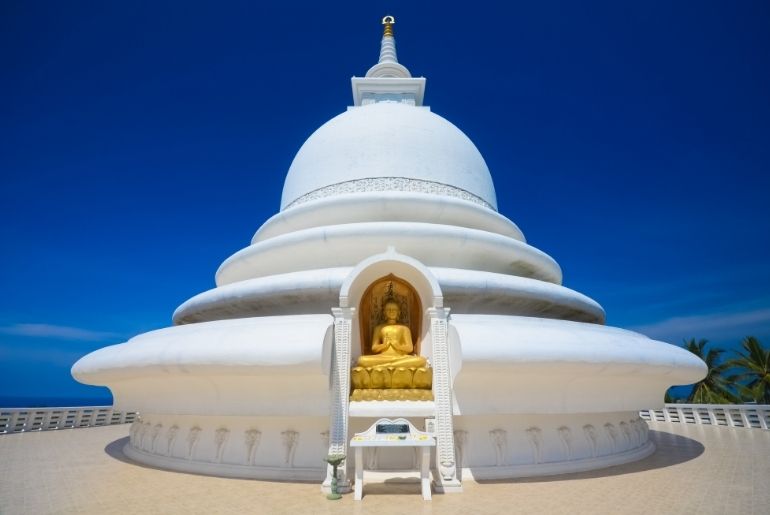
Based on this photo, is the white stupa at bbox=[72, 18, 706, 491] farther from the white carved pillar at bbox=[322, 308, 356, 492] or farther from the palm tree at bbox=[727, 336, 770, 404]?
the palm tree at bbox=[727, 336, 770, 404]

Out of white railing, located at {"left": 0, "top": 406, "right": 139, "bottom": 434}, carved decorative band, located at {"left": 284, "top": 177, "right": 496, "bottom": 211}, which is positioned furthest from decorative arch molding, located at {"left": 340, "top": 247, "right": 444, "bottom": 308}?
white railing, located at {"left": 0, "top": 406, "right": 139, "bottom": 434}

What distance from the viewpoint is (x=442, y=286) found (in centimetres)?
914

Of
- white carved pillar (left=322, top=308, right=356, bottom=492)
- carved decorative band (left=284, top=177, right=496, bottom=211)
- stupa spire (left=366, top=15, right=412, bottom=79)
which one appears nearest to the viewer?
white carved pillar (left=322, top=308, right=356, bottom=492)

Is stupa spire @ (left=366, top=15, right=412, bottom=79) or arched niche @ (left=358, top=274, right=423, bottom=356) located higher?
stupa spire @ (left=366, top=15, right=412, bottom=79)

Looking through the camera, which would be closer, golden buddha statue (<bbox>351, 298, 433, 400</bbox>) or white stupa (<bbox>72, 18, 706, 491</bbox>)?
white stupa (<bbox>72, 18, 706, 491</bbox>)

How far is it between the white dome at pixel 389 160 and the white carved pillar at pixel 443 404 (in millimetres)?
5595

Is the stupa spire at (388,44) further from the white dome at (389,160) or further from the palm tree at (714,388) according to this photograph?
the palm tree at (714,388)

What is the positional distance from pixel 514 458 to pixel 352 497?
3.05 m

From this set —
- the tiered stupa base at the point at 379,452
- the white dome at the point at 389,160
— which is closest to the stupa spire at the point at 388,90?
the white dome at the point at 389,160

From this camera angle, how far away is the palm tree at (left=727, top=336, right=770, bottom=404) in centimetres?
2353

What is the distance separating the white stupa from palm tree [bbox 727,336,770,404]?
19655mm

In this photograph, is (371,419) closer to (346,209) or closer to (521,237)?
(346,209)

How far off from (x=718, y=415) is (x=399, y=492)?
1631 centimetres

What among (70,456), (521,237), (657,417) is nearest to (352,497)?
(70,456)
